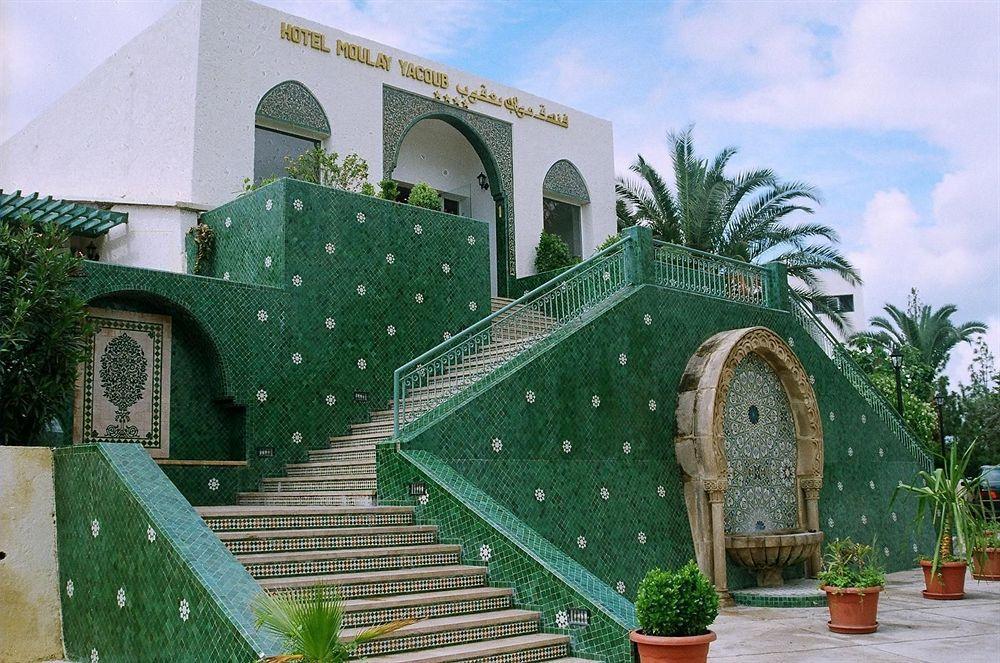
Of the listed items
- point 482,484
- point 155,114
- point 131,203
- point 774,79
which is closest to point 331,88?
point 155,114

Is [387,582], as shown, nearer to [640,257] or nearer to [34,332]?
[34,332]

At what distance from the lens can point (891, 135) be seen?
1162 centimetres

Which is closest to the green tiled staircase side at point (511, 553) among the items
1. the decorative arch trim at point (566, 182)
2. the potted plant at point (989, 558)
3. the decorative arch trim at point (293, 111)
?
the decorative arch trim at point (293, 111)

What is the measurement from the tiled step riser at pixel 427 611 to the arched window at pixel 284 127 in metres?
8.05

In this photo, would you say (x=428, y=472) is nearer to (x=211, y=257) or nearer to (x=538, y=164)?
(x=211, y=257)

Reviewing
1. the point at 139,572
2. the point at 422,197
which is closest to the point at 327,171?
the point at 422,197

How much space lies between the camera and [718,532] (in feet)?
35.4

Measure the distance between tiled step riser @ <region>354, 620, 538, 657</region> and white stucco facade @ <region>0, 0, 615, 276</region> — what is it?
7.12 metres

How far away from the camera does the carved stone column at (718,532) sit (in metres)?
10.7

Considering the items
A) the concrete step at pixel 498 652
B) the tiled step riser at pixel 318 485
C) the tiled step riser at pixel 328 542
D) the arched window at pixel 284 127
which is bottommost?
the concrete step at pixel 498 652

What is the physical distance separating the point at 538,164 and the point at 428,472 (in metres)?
10.1

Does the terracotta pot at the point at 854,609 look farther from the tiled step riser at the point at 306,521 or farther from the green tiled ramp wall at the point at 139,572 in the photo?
the green tiled ramp wall at the point at 139,572

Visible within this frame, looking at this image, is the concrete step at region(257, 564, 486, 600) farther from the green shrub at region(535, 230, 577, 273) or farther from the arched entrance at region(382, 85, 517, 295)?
the green shrub at region(535, 230, 577, 273)

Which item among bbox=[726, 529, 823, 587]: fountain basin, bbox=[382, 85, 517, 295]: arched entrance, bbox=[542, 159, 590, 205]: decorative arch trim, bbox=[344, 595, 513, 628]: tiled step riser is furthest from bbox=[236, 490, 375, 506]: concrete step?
bbox=[542, 159, 590, 205]: decorative arch trim
